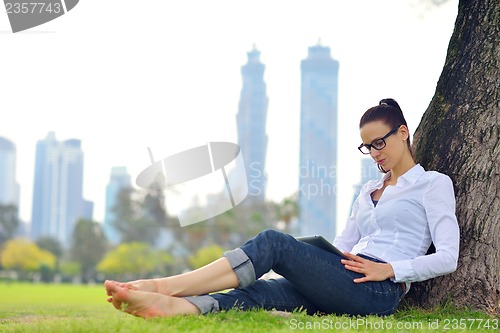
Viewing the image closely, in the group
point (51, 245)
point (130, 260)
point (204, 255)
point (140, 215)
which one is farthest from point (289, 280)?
point (51, 245)

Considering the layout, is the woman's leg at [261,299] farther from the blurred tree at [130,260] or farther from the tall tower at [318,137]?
the blurred tree at [130,260]

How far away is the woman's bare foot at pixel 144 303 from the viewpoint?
2453 mm

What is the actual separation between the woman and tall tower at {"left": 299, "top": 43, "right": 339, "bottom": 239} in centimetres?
4563

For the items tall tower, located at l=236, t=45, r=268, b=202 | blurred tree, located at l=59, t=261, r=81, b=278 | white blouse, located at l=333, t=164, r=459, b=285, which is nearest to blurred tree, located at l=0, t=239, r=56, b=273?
blurred tree, located at l=59, t=261, r=81, b=278

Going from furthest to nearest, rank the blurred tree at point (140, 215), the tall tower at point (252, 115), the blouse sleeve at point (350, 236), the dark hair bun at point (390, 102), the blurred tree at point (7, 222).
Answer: the tall tower at point (252, 115), the blurred tree at point (7, 222), the blurred tree at point (140, 215), the blouse sleeve at point (350, 236), the dark hair bun at point (390, 102)

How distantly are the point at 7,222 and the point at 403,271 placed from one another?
62.6m

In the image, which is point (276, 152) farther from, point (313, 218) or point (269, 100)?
point (269, 100)

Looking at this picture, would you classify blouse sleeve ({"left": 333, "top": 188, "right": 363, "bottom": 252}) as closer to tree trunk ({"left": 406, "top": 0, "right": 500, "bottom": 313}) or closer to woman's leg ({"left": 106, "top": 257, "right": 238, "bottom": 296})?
tree trunk ({"left": 406, "top": 0, "right": 500, "bottom": 313})

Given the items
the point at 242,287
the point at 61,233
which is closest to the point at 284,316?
the point at 242,287

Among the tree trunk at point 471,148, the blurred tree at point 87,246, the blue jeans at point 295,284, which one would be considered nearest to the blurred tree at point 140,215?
the blurred tree at point 87,246

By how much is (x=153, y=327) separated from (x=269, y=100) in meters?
63.7

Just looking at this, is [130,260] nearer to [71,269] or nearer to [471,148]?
[71,269]

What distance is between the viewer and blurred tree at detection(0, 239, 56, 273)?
57.4m

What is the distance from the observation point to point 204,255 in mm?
50719
